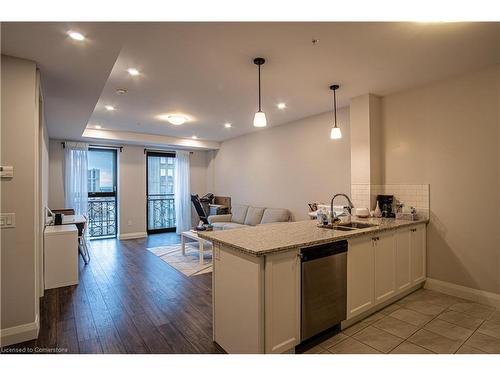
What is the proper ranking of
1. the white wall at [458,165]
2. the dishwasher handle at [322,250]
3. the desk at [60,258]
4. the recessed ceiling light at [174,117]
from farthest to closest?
the recessed ceiling light at [174,117] → the desk at [60,258] → the white wall at [458,165] → the dishwasher handle at [322,250]

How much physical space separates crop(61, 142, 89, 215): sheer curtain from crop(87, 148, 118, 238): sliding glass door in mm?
388

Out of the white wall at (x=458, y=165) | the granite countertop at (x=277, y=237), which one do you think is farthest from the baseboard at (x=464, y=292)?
the granite countertop at (x=277, y=237)

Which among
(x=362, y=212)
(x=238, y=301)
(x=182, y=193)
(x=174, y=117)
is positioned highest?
(x=174, y=117)

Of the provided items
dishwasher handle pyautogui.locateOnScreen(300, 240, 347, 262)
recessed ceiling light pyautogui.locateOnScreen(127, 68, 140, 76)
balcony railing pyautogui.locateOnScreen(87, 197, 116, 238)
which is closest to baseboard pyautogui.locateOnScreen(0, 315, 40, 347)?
dishwasher handle pyautogui.locateOnScreen(300, 240, 347, 262)

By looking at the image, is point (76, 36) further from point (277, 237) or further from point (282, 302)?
point (282, 302)

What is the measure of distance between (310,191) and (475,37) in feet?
10.1

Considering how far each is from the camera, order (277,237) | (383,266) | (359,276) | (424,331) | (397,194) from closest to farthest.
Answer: (277,237)
(424,331)
(359,276)
(383,266)
(397,194)

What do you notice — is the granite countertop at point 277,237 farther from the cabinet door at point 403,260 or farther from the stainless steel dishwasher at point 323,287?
the cabinet door at point 403,260

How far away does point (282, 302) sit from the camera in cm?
193

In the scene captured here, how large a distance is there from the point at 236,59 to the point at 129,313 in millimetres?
2846

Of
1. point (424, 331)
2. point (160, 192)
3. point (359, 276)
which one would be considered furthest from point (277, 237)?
point (160, 192)

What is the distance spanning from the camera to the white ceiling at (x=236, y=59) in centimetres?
210

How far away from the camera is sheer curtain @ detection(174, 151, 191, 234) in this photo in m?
7.57

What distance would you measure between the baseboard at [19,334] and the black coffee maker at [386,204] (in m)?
3.99
